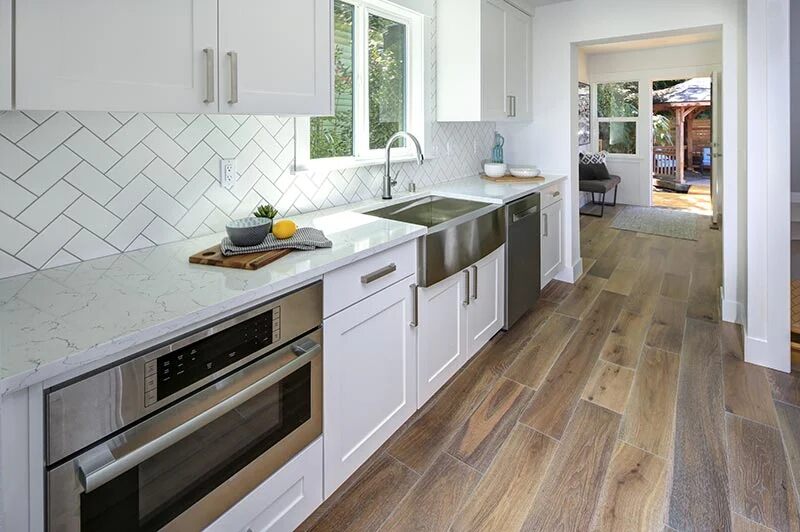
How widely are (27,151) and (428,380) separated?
5.66 feet

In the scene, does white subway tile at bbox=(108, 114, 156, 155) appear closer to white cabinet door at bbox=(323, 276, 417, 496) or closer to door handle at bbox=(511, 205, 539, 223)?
white cabinet door at bbox=(323, 276, 417, 496)

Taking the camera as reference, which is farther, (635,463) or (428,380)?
(428,380)

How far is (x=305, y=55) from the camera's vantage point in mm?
1745

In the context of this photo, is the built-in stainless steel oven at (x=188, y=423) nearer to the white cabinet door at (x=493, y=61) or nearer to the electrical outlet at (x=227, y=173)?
the electrical outlet at (x=227, y=173)

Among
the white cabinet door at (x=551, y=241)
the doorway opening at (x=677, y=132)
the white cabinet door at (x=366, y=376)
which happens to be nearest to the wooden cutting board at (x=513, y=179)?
→ the white cabinet door at (x=551, y=241)

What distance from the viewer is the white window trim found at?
2.31 metres

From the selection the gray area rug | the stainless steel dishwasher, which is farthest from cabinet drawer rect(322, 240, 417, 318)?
the gray area rug

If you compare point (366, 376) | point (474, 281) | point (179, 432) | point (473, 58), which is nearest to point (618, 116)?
point (473, 58)

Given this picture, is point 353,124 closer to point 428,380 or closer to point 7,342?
point 428,380

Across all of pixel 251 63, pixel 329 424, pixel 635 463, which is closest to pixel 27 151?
pixel 251 63

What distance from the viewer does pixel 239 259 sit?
1.47 m

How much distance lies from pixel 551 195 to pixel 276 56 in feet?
8.83

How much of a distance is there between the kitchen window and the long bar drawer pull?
781 cm

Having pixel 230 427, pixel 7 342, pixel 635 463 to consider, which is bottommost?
pixel 635 463
